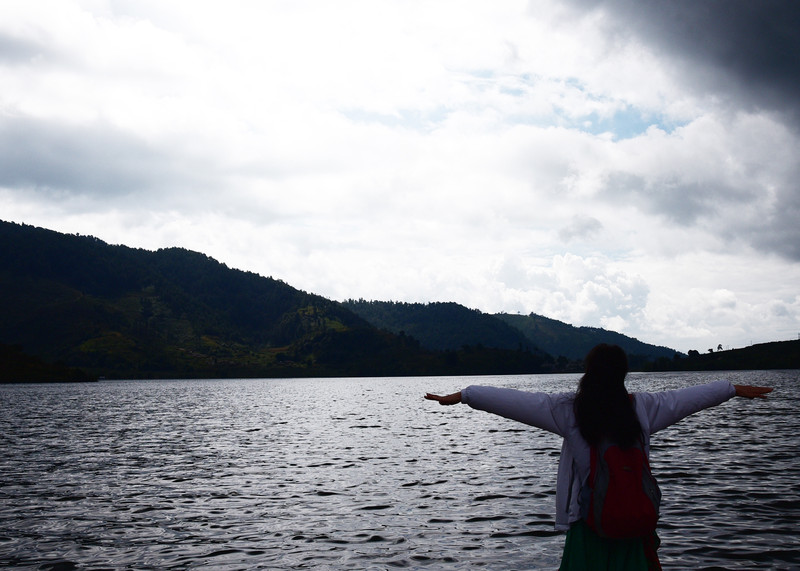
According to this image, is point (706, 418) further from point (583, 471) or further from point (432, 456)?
point (583, 471)

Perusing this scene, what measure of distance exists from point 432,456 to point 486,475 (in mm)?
8848

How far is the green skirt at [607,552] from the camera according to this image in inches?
303

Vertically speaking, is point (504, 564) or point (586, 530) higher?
point (586, 530)

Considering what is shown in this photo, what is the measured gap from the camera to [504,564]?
688 inches

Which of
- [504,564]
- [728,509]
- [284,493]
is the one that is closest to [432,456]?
[284,493]

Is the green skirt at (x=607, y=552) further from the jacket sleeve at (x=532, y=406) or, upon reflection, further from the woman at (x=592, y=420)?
the jacket sleeve at (x=532, y=406)

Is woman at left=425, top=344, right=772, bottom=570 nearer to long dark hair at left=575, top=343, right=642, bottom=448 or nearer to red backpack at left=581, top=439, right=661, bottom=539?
long dark hair at left=575, top=343, right=642, bottom=448

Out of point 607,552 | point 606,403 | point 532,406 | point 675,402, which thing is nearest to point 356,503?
point 607,552

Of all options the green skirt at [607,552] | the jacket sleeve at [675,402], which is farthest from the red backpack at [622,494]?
the jacket sleeve at [675,402]

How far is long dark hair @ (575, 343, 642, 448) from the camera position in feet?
24.6

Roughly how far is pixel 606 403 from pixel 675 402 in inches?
44.0

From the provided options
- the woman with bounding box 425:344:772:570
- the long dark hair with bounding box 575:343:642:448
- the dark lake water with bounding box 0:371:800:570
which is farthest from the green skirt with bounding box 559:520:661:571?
the dark lake water with bounding box 0:371:800:570

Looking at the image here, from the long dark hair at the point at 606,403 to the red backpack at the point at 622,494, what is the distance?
0.17m

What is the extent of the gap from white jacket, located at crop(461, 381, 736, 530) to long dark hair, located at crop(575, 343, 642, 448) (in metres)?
0.15
